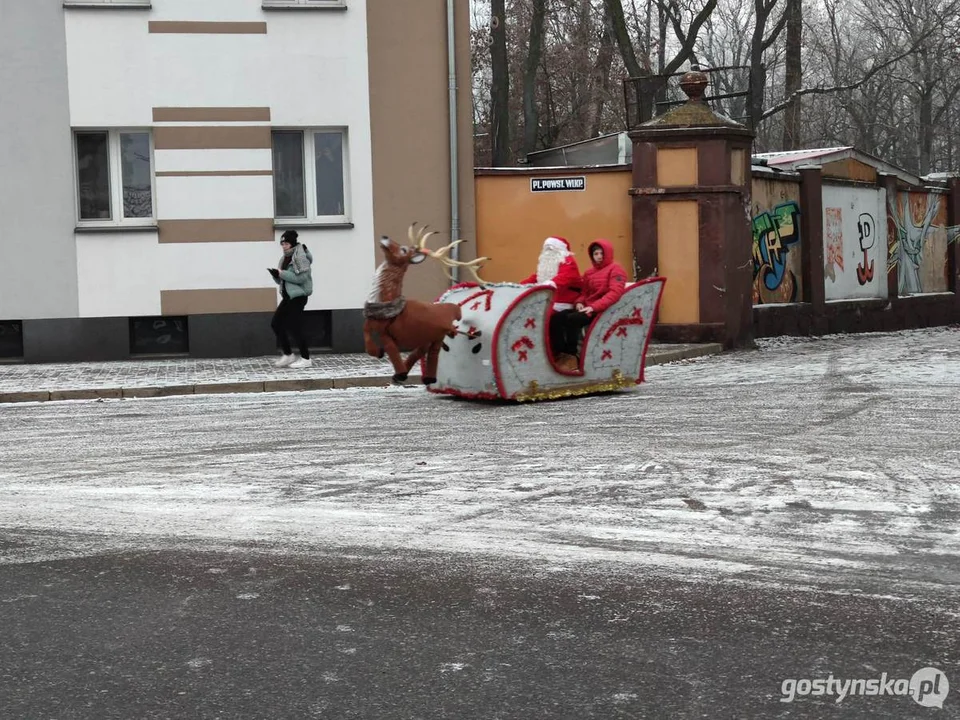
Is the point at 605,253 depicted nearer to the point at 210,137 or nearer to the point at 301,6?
the point at 210,137

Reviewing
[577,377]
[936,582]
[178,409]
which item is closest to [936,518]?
[936,582]

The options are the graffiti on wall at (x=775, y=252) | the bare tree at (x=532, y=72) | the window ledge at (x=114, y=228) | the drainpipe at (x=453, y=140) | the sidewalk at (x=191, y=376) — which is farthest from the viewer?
the bare tree at (x=532, y=72)

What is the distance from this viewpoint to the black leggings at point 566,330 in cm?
1328

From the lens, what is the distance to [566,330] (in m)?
13.4

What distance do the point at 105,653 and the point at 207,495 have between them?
302 cm

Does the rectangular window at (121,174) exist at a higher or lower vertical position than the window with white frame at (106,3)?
lower

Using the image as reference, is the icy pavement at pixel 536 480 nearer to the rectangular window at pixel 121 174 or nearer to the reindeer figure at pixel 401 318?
the reindeer figure at pixel 401 318

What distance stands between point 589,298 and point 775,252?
916 cm

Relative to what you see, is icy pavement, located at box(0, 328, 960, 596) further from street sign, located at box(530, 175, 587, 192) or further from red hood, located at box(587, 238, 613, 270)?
street sign, located at box(530, 175, 587, 192)

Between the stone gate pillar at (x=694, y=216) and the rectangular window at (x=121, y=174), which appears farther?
the stone gate pillar at (x=694, y=216)

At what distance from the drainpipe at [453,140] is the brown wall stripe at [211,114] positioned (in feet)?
8.42

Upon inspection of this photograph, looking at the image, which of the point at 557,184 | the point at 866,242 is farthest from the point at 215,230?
the point at 866,242

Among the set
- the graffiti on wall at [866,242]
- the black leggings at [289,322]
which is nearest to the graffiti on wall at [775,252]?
the graffiti on wall at [866,242]

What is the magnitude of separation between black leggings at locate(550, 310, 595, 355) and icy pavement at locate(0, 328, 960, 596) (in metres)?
0.59
